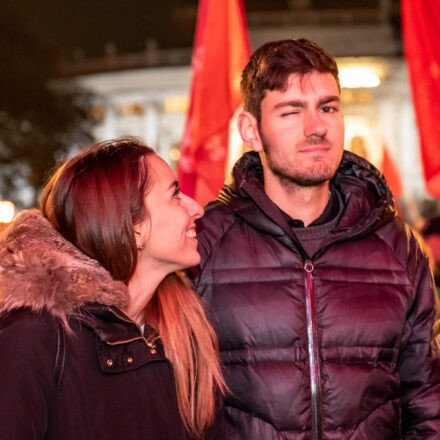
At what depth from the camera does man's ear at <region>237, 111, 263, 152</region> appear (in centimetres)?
256

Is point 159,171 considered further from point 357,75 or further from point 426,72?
point 357,75

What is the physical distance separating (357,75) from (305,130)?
43.9 meters

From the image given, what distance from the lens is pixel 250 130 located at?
2.60 m

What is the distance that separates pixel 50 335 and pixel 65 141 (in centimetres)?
2385

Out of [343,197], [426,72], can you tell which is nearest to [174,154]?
[426,72]

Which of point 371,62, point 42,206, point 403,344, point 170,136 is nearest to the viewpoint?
point 42,206

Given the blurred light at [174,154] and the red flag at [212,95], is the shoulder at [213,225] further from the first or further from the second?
the blurred light at [174,154]

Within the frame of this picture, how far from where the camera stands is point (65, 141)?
81.1ft

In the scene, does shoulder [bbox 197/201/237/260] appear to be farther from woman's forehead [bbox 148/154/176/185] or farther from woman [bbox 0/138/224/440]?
woman's forehead [bbox 148/154/176/185]

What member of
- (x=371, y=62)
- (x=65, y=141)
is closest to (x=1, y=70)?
(x=65, y=141)

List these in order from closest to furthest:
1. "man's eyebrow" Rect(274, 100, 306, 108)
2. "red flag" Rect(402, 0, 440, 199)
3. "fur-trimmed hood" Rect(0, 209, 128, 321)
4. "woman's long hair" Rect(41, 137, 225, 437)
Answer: "fur-trimmed hood" Rect(0, 209, 128, 321), "woman's long hair" Rect(41, 137, 225, 437), "man's eyebrow" Rect(274, 100, 306, 108), "red flag" Rect(402, 0, 440, 199)

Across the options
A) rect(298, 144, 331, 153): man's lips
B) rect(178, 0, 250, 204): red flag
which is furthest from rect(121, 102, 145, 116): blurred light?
rect(298, 144, 331, 153): man's lips

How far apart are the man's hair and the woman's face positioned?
0.58 meters

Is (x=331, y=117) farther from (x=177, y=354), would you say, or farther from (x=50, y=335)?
(x=50, y=335)
